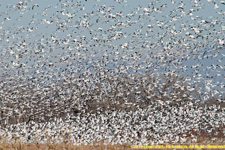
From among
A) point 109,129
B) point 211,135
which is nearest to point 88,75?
point 109,129

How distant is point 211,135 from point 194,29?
14.0m

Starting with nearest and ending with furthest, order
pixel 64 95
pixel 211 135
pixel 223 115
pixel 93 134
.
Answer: pixel 93 134
pixel 211 135
pixel 223 115
pixel 64 95

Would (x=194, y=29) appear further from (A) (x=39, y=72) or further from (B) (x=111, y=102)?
(A) (x=39, y=72)

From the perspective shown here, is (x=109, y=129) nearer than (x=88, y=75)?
Yes

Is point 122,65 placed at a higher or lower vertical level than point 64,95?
higher

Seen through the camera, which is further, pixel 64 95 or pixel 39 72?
pixel 64 95

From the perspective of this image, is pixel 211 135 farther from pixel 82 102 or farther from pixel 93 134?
pixel 82 102

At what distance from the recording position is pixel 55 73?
1523 inches

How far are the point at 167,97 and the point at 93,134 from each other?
13.9 m

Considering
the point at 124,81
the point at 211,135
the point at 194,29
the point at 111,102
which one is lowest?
the point at 211,135

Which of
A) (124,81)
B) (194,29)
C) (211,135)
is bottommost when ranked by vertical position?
(211,135)

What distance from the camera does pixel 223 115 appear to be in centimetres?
3500

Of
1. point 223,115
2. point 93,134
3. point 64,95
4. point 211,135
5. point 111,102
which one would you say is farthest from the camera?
point 64,95

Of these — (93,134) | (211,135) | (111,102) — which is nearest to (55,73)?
(111,102)
